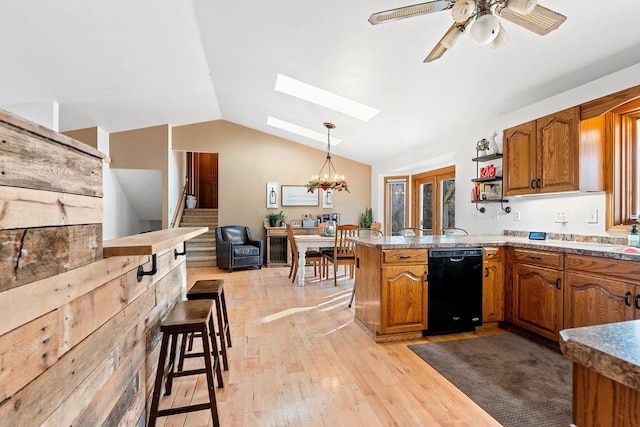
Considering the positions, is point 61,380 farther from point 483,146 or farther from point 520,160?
point 483,146

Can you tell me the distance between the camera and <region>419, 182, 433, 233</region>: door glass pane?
5.86 meters

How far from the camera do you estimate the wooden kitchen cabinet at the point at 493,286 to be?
3012 millimetres

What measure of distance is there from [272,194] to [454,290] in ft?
16.9

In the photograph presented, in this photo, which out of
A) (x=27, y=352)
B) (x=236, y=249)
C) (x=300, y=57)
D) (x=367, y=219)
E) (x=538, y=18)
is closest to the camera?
(x=27, y=352)

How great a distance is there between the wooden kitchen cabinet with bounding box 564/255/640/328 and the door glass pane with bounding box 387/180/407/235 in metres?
4.22

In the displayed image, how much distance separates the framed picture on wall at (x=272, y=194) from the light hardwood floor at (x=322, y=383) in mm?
4054

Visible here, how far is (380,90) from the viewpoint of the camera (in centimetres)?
385

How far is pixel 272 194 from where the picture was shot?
7348 mm

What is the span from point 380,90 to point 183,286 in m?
3.07

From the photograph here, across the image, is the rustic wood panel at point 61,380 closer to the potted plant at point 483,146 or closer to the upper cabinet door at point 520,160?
the upper cabinet door at point 520,160

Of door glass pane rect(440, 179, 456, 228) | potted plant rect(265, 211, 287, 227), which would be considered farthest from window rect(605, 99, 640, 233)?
potted plant rect(265, 211, 287, 227)

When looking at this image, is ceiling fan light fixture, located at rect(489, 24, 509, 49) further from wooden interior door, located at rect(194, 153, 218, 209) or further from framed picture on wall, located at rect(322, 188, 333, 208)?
wooden interior door, located at rect(194, 153, 218, 209)

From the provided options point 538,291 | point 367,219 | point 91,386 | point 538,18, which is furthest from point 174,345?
point 367,219

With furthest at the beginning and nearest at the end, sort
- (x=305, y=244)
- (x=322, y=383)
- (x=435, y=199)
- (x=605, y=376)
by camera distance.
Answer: (x=435, y=199)
(x=305, y=244)
(x=322, y=383)
(x=605, y=376)
